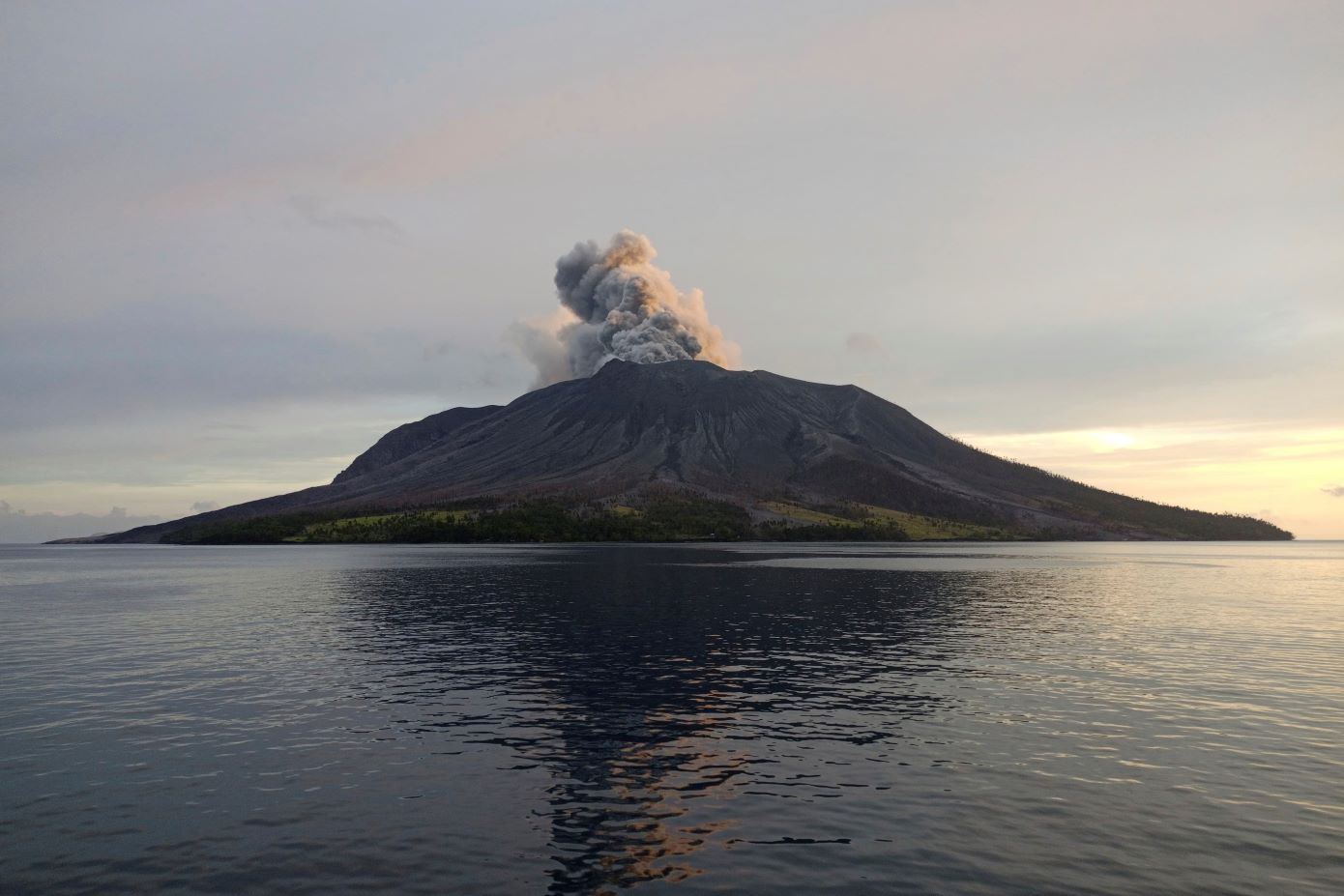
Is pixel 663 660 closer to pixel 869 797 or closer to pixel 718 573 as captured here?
pixel 869 797

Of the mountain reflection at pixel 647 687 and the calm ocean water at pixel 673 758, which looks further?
the mountain reflection at pixel 647 687

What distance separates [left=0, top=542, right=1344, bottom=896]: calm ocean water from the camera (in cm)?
2214

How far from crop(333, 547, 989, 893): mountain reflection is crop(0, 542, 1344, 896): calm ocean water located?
247 mm

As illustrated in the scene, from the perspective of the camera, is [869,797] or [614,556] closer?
[869,797]

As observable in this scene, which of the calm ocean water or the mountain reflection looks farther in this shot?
the mountain reflection

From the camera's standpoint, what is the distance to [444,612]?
82062 millimetres

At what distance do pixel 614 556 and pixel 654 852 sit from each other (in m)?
168

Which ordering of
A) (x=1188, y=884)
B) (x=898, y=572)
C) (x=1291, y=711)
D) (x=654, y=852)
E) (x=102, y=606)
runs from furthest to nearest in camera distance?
1. (x=898, y=572)
2. (x=102, y=606)
3. (x=1291, y=711)
4. (x=654, y=852)
5. (x=1188, y=884)

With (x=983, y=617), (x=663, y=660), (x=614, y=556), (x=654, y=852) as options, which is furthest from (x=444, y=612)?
(x=614, y=556)

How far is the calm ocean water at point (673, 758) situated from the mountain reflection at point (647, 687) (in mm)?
247

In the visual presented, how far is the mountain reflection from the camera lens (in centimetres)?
2620

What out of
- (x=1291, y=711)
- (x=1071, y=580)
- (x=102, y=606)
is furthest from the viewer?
(x=1071, y=580)

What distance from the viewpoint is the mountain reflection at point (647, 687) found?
1032 inches

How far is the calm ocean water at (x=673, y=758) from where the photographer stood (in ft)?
72.6
